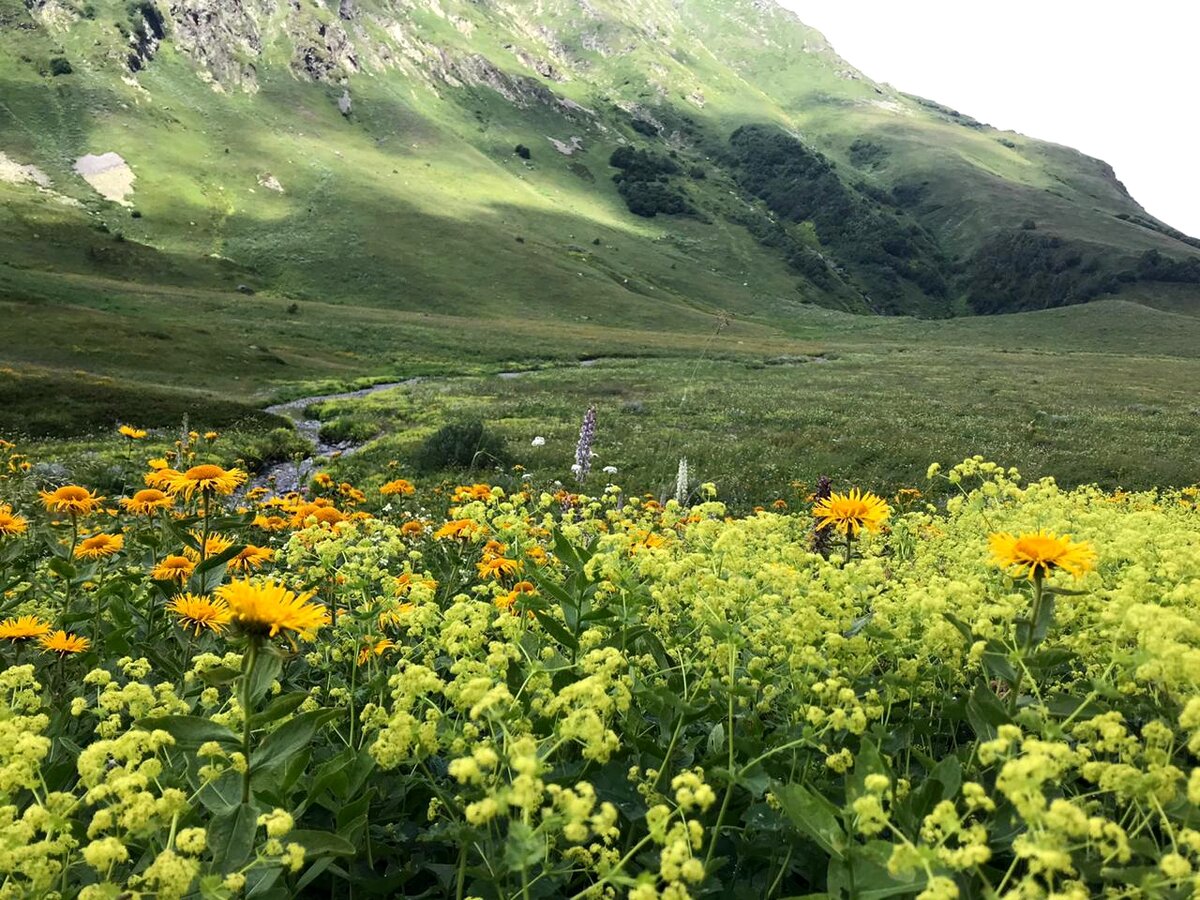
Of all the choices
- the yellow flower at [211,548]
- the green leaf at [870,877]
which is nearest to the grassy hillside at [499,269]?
the yellow flower at [211,548]

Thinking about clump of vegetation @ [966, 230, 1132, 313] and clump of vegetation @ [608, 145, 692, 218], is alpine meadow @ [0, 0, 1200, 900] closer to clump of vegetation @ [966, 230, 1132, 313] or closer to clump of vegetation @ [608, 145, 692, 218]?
clump of vegetation @ [966, 230, 1132, 313]

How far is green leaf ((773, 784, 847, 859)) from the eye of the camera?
5.97ft

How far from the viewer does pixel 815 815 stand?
6.08 feet

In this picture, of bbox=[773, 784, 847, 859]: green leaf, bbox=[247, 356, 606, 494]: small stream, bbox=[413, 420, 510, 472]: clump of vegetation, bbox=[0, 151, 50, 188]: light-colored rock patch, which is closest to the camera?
bbox=[773, 784, 847, 859]: green leaf

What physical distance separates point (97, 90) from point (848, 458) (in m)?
135

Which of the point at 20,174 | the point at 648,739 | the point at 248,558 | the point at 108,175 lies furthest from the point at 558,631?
the point at 108,175

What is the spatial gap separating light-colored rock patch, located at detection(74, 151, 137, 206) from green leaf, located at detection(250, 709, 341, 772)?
116 meters

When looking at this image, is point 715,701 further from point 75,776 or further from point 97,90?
point 97,90

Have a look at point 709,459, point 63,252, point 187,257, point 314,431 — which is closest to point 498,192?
point 187,257

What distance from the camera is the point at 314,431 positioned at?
32438mm

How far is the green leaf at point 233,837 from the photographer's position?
1.85m

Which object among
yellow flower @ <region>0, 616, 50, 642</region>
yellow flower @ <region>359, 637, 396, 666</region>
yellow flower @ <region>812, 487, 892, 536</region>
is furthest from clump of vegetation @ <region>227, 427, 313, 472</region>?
yellow flower @ <region>812, 487, 892, 536</region>

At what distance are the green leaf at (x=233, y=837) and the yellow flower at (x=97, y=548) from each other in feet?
14.8

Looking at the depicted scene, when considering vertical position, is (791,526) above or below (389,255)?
above
